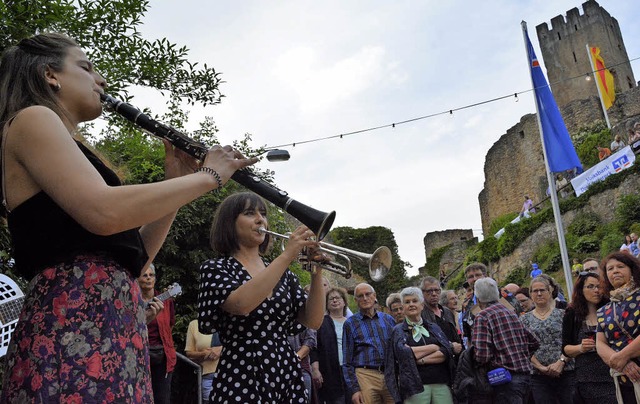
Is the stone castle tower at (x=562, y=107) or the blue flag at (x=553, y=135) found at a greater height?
the stone castle tower at (x=562, y=107)

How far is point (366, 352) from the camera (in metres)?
6.75

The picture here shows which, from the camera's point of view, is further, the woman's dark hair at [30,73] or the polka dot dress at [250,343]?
the polka dot dress at [250,343]

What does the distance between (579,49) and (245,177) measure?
54013mm

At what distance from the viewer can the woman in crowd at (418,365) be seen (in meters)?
6.02

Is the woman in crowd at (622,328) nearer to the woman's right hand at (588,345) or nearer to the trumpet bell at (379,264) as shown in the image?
the woman's right hand at (588,345)

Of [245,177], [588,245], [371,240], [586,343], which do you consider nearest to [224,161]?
[245,177]

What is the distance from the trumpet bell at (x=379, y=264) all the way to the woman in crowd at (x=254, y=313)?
51cm

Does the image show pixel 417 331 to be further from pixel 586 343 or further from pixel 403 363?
pixel 586 343

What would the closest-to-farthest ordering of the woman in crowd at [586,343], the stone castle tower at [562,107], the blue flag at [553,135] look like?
the woman in crowd at [586,343], the blue flag at [553,135], the stone castle tower at [562,107]

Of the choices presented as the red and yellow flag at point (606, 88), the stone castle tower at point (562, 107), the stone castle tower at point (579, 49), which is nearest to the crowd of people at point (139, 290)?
the stone castle tower at point (562, 107)

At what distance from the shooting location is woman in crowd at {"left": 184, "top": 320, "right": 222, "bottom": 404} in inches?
246

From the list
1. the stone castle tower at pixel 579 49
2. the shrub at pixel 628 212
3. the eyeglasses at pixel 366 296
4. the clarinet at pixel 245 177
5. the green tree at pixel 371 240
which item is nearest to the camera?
the clarinet at pixel 245 177

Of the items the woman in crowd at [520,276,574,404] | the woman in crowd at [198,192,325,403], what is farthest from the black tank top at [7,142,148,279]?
the woman in crowd at [520,276,574,404]

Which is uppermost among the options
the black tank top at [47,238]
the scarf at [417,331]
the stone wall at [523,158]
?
the stone wall at [523,158]
